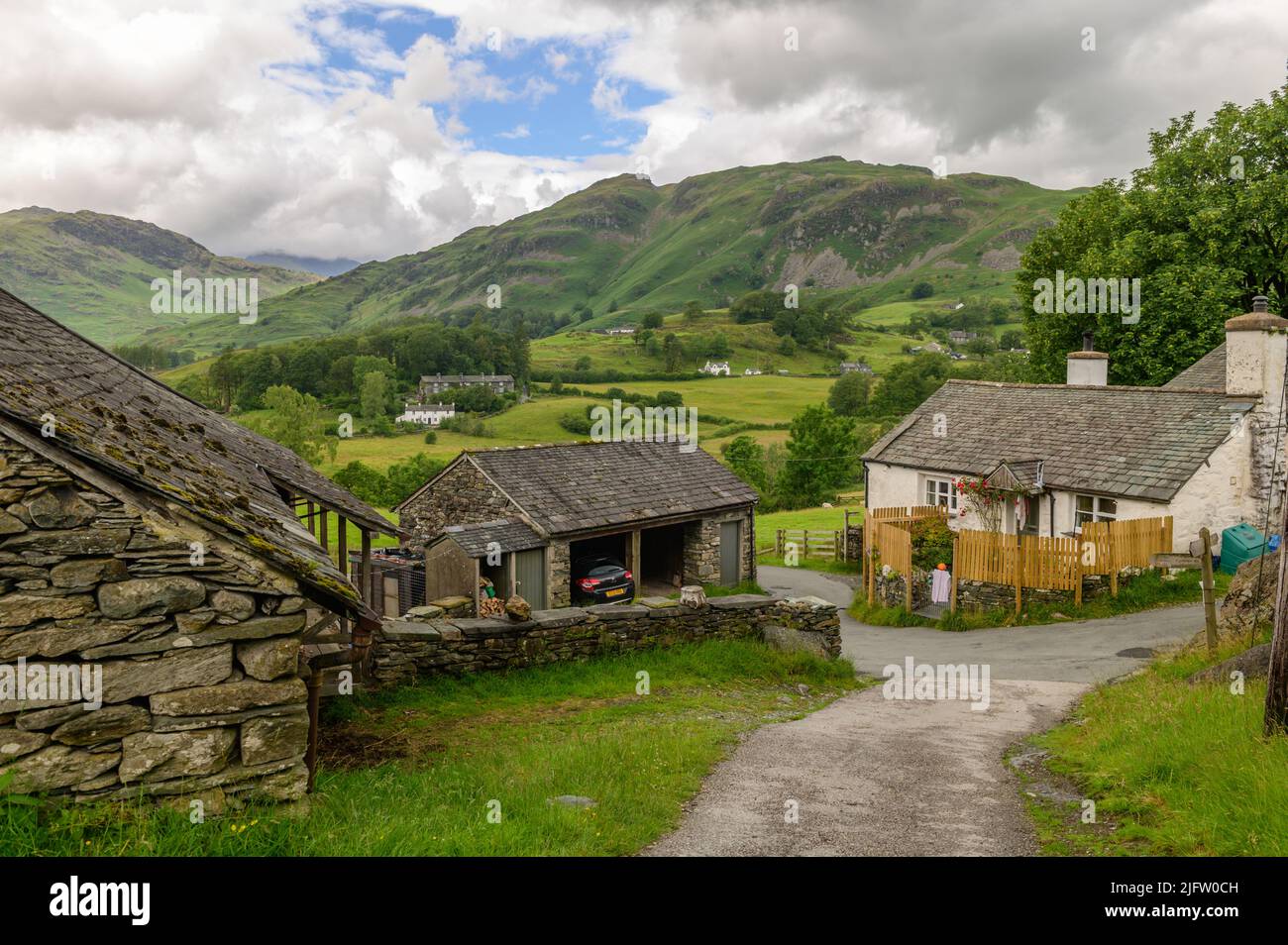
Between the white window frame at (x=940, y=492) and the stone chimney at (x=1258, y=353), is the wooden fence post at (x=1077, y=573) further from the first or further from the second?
the white window frame at (x=940, y=492)

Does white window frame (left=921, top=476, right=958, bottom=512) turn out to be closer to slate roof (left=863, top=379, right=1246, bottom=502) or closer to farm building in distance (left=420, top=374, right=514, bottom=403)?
slate roof (left=863, top=379, right=1246, bottom=502)

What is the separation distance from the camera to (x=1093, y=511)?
77.1 feet

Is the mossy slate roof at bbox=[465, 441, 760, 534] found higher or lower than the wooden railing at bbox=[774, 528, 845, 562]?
higher

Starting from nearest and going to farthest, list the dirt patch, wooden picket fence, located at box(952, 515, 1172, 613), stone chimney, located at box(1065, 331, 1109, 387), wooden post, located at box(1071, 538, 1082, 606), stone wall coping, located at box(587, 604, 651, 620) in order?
the dirt patch < stone wall coping, located at box(587, 604, 651, 620) < wooden post, located at box(1071, 538, 1082, 606) < wooden picket fence, located at box(952, 515, 1172, 613) < stone chimney, located at box(1065, 331, 1109, 387)

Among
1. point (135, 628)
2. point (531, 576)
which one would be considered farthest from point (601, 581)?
point (135, 628)

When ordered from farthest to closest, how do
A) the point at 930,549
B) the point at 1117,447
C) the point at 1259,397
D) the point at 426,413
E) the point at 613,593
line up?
the point at 426,413 → the point at 613,593 → the point at 1117,447 → the point at 930,549 → the point at 1259,397

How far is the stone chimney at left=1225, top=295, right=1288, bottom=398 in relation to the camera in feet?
71.1

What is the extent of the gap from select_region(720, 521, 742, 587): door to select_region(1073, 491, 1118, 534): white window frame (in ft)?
35.8

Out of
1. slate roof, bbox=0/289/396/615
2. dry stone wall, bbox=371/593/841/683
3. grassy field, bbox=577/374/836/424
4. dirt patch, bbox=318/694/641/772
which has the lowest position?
dirt patch, bbox=318/694/641/772

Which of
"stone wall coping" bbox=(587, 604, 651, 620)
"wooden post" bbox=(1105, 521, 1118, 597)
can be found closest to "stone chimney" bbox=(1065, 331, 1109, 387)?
"wooden post" bbox=(1105, 521, 1118, 597)

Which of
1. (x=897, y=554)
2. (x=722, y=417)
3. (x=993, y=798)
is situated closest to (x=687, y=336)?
(x=722, y=417)

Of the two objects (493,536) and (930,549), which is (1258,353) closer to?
(930,549)

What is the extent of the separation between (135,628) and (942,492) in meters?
26.5

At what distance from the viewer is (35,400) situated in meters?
6.58
